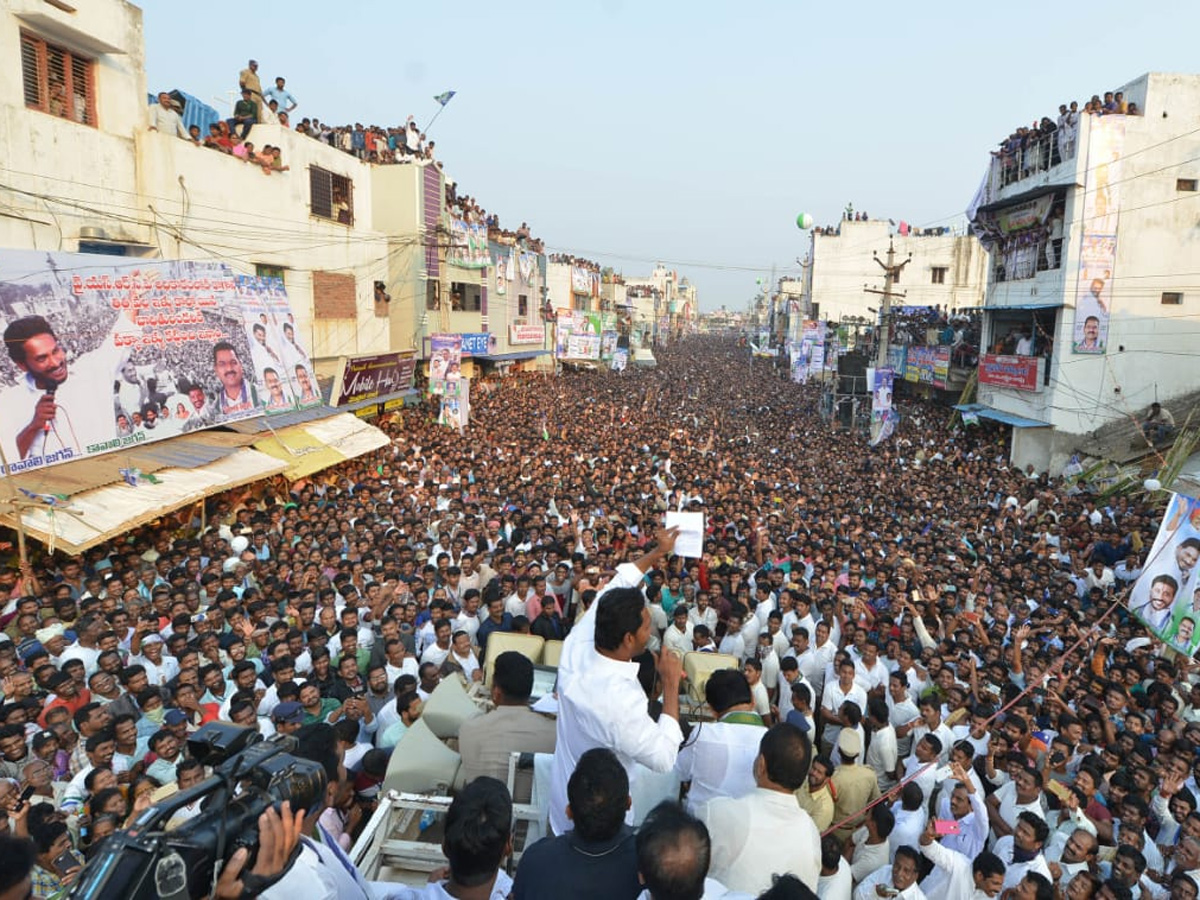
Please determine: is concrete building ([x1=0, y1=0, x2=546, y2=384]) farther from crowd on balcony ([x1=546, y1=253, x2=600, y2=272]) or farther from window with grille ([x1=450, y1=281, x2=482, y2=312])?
crowd on balcony ([x1=546, y1=253, x2=600, y2=272])

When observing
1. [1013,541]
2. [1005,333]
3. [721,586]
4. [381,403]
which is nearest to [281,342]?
[381,403]

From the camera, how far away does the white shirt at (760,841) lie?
269 cm

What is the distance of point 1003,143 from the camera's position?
841 inches

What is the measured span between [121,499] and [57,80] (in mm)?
6725

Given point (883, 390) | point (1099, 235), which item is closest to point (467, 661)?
point (883, 390)

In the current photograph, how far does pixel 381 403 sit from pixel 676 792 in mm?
17990

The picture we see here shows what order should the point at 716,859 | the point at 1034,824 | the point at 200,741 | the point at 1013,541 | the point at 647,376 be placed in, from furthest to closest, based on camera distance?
the point at 647,376 < the point at 1013,541 < the point at 1034,824 < the point at 716,859 < the point at 200,741

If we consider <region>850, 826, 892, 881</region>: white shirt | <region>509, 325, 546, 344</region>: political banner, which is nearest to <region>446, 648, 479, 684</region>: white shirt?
<region>850, 826, 892, 881</region>: white shirt

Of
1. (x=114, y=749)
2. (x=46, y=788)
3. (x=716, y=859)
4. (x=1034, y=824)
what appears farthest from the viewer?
(x=114, y=749)

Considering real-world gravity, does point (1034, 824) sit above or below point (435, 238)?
below

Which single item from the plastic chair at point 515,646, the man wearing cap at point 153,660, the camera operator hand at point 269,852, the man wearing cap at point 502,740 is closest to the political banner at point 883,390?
the plastic chair at point 515,646

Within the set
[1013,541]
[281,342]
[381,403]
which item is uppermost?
[281,342]

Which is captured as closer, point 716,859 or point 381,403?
point 716,859

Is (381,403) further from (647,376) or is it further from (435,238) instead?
(647,376)
